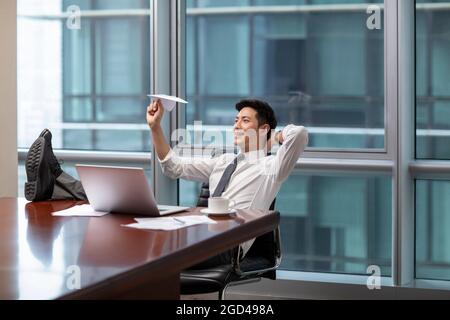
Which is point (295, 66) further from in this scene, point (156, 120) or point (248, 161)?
point (156, 120)

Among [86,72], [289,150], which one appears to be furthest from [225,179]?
[86,72]

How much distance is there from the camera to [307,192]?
15.5ft

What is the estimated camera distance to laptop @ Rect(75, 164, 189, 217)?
2822 millimetres

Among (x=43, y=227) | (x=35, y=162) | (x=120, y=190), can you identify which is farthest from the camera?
(x=35, y=162)

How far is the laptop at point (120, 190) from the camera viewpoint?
2.82 metres

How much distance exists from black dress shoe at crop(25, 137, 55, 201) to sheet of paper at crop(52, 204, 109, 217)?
255mm

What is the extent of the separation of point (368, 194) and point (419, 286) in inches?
24.7

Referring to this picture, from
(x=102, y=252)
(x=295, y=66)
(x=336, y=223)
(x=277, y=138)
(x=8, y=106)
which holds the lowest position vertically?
(x=336, y=223)

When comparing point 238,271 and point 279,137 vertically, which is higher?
point 279,137

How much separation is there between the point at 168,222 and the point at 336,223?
2164 millimetres

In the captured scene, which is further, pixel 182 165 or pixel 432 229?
pixel 432 229

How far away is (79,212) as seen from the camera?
3029mm

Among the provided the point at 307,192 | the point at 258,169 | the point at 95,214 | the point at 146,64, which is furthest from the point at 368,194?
the point at 95,214

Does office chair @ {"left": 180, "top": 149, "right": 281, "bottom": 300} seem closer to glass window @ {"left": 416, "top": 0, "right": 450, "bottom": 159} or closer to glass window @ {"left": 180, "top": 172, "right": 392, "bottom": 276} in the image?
glass window @ {"left": 180, "top": 172, "right": 392, "bottom": 276}
